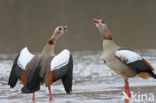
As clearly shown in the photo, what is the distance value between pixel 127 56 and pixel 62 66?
1.19 m

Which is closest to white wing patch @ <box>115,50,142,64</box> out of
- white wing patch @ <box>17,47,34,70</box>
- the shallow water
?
the shallow water

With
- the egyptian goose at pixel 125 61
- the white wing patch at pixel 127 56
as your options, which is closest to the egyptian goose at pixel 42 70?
the egyptian goose at pixel 125 61

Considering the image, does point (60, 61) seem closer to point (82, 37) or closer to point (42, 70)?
point (42, 70)

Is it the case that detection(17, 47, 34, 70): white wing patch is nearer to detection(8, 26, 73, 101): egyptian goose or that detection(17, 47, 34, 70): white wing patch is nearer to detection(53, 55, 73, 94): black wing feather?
detection(8, 26, 73, 101): egyptian goose

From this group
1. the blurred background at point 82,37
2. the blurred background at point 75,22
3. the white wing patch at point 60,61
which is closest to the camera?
the white wing patch at point 60,61

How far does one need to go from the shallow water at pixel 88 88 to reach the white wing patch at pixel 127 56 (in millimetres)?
759

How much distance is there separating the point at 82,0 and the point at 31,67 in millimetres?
26095

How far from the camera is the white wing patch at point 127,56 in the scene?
9406mm

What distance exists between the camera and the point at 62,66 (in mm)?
9352

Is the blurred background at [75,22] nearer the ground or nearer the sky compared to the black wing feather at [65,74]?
nearer the sky

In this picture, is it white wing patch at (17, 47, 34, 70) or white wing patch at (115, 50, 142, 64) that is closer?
white wing patch at (115, 50, 142, 64)

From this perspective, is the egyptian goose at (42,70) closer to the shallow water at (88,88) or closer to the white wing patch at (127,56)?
the shallow water at (88,88)

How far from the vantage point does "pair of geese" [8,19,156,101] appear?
935 centimetres

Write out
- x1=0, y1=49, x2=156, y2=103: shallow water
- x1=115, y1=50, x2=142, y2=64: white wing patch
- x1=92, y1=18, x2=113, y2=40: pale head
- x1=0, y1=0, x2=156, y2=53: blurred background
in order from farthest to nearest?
x1=0, y1=0, x2=156, y2=53: blurred background
x1=0, y1=49, x2=156, y2=103: shallow water
x1=92, y1=18, x2=113, y2=40: pale head
x1=115, y1=50, x2=142, y2=64: white wing patch
